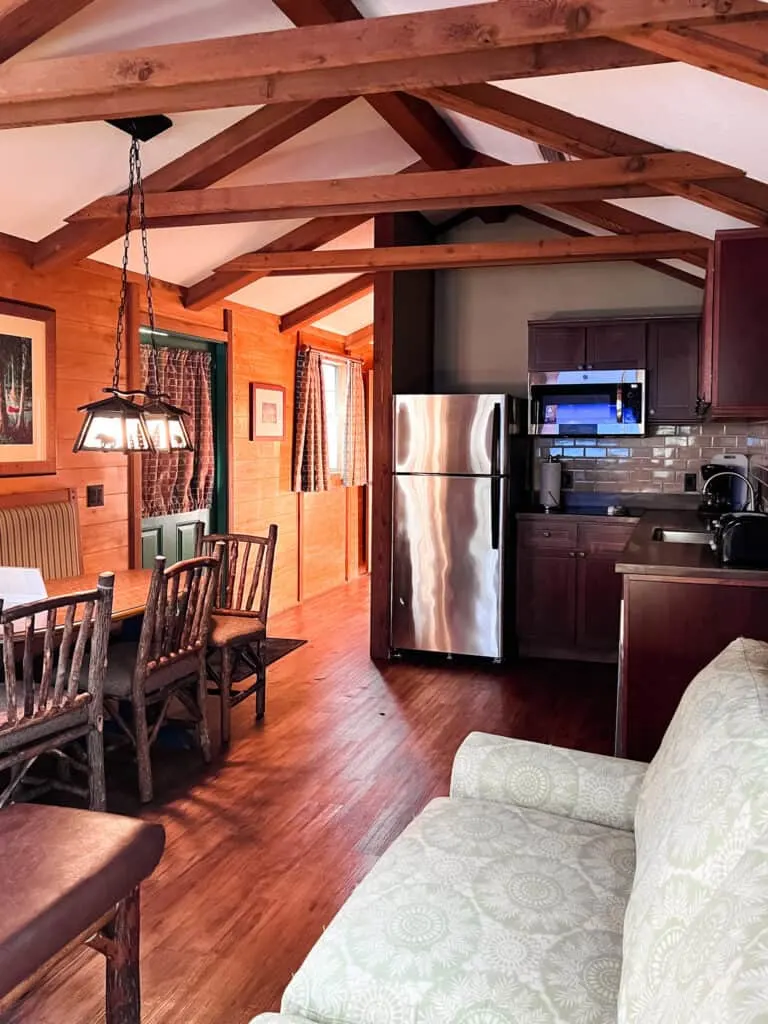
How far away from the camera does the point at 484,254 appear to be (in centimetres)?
493

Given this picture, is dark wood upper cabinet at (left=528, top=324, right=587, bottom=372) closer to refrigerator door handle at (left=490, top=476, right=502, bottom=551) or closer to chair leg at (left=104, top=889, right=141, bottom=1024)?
refrigerator door handle at (left=490, top=476, right=502, bottom=551)

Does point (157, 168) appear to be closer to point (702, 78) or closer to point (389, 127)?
point (389, 127)

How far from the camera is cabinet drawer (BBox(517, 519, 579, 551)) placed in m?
5.53

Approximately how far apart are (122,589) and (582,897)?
8.91ft

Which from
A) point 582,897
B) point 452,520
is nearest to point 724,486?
point 452,520

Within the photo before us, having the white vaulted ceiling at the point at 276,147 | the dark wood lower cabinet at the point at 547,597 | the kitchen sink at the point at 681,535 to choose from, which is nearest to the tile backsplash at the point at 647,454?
the dark wood lower cabinet at the point at 547,597

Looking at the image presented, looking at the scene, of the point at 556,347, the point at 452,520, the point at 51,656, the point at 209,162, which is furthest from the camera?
the point at 556,347

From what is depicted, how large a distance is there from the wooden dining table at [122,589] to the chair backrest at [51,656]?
40 cm

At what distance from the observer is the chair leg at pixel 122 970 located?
1932mm

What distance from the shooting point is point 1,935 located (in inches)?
62.7

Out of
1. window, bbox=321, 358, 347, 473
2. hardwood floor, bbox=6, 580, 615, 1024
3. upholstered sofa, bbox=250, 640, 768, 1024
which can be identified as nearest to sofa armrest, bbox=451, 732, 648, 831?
upholstered sofa, bbox=250, 640, 768, 1024

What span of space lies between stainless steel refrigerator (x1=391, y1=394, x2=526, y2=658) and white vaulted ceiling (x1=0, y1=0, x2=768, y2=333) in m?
1.46

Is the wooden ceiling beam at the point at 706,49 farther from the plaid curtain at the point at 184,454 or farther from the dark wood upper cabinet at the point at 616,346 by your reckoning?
the plaid curtain at the point at 184,454

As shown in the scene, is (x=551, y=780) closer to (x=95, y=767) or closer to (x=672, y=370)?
(x=95, y=767)
